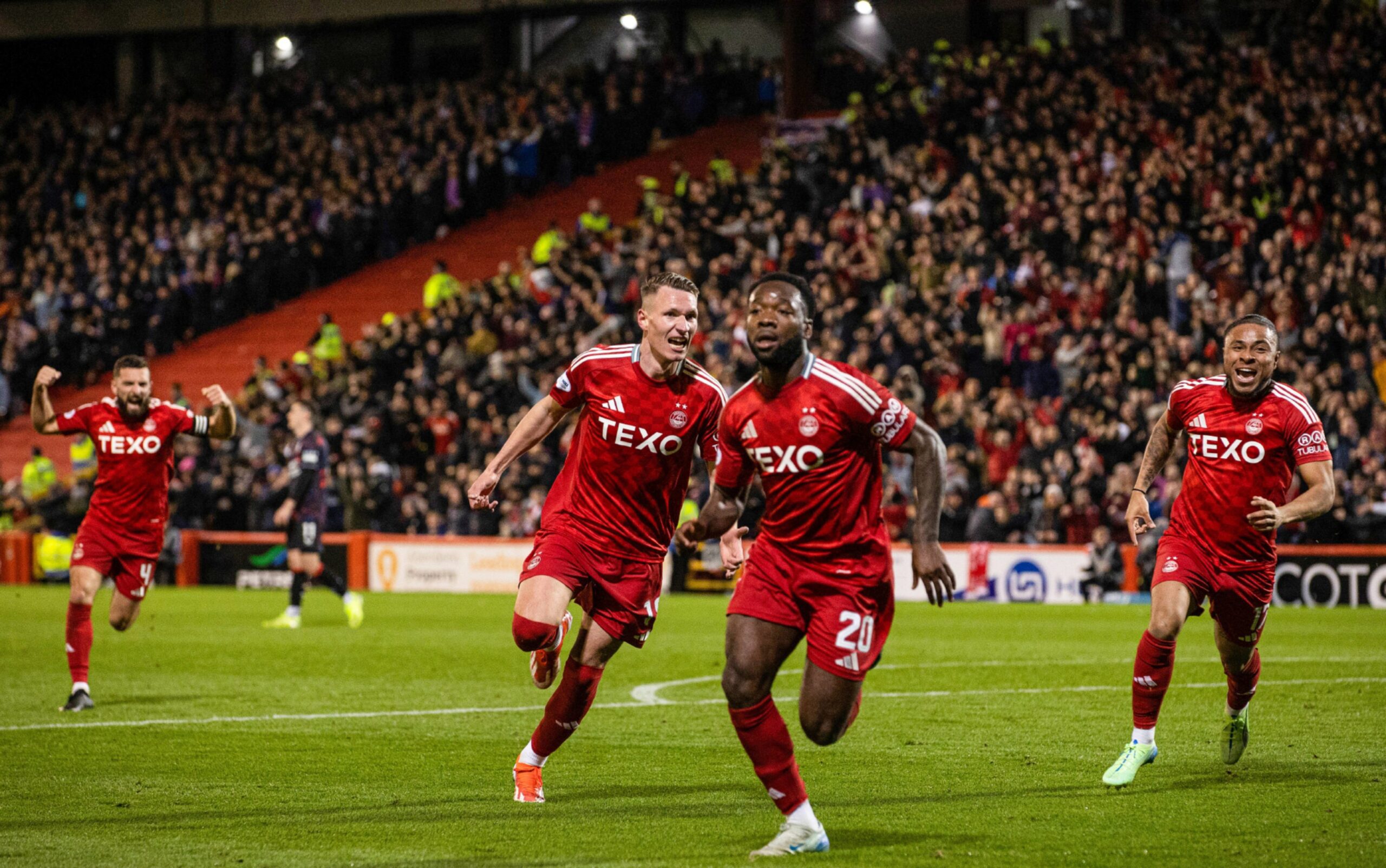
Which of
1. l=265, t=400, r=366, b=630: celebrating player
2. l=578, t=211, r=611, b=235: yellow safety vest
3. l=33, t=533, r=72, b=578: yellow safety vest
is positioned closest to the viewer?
l=265, t=400, r=366, b=630: celebrating player

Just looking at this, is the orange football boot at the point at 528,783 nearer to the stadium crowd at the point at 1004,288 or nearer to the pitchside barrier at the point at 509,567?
the pitchside barrier at the point at 509,567

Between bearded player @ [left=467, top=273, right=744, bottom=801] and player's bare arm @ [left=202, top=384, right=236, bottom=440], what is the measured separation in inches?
174

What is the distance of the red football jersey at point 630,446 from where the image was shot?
830cm

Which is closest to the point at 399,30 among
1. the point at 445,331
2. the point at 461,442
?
the point at 445,331

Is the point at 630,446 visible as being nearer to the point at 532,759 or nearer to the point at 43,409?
the point at 532,759

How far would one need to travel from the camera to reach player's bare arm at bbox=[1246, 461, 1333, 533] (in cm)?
847

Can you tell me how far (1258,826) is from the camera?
7438 mm

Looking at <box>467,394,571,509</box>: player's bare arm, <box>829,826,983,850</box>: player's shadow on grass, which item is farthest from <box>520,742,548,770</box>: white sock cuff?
<box>829,826,983,850</box>: player's shadow on grass

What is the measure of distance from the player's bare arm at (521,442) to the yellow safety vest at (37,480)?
2556 centimetres

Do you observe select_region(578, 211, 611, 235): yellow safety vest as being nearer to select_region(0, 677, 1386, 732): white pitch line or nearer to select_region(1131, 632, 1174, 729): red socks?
select_region(0, 677, 1386, 732): white pitch line

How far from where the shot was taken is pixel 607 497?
333 inches

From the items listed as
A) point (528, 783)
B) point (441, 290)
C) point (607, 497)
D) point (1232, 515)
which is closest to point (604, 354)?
point (607, 497)

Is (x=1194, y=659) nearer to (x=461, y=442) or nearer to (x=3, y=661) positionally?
(x=3, y=661)

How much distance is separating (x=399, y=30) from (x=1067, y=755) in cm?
4387
